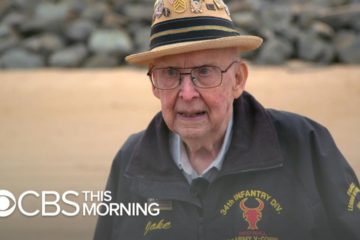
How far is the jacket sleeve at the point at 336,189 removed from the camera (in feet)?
7.78

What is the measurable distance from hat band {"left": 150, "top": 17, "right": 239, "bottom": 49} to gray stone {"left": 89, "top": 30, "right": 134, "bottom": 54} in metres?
9.12

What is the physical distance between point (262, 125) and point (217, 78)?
256 mm

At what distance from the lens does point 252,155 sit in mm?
2439

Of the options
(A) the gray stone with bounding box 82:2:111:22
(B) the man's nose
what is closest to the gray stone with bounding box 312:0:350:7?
(A) the gray stone with bounding box 82:2:111:22

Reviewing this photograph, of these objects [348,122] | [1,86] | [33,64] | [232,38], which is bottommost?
[232,38]

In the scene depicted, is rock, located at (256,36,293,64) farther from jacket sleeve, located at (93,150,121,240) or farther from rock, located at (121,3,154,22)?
jacket sleeve, located at (93,150,121,240)

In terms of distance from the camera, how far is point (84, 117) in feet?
26.5

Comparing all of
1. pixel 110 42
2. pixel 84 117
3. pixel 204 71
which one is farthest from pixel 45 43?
pixel 204 71

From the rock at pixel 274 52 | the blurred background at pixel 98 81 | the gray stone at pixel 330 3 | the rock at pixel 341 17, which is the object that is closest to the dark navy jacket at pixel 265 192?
the blurred background at pixel 98 81

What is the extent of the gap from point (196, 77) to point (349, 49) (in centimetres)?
896

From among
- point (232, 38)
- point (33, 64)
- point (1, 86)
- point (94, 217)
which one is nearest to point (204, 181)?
point (232, 38)

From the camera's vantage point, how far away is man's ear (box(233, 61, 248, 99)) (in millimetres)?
2539

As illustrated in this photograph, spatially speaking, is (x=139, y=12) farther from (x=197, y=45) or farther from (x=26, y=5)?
(x=197, y=45)

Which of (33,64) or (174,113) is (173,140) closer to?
A: (174,113)
